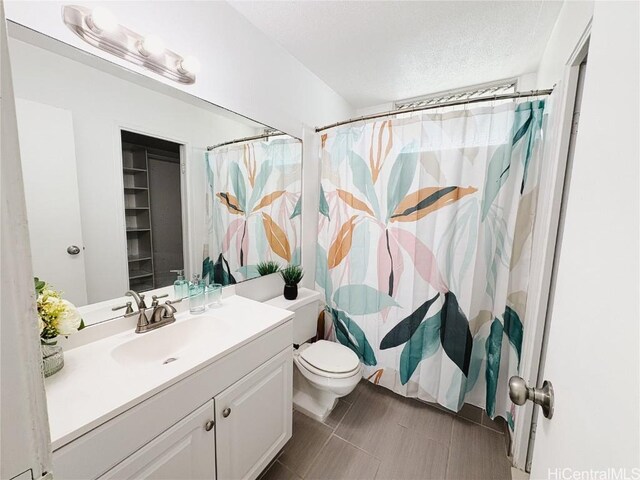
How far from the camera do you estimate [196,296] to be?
132cm

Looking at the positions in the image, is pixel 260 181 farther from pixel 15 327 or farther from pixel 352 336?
pixel 15 327

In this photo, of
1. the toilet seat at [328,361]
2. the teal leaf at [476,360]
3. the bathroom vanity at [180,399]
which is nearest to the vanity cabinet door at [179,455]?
the bathroom vanity at [180,399]

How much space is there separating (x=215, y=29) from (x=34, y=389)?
1.70m

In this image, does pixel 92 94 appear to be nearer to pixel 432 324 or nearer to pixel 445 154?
pixel 445 154

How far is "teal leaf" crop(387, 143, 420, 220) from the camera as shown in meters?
1.68

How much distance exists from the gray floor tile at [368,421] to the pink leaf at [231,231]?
1.36 metres

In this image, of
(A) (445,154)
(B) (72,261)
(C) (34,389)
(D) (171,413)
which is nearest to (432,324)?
(A) (445,154)

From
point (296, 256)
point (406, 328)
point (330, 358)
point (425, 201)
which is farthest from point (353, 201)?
point (330, 358)

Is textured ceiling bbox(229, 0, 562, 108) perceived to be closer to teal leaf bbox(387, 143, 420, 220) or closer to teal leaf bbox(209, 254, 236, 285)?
teal leaf bbox(387, 143, 420, 220)

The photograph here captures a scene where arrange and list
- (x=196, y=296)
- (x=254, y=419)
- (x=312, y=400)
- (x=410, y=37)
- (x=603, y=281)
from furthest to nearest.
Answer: (x=312, y=400) → (x=410, y=37) → (x=196, y=296) → (x=254, y=419) → (x=603, y=281)

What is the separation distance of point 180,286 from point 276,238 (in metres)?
0.76

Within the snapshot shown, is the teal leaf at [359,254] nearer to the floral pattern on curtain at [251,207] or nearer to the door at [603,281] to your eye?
the floral pattern on curtain at [251,207]

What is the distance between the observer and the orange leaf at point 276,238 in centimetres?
188

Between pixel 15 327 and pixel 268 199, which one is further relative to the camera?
pixel 268 199
